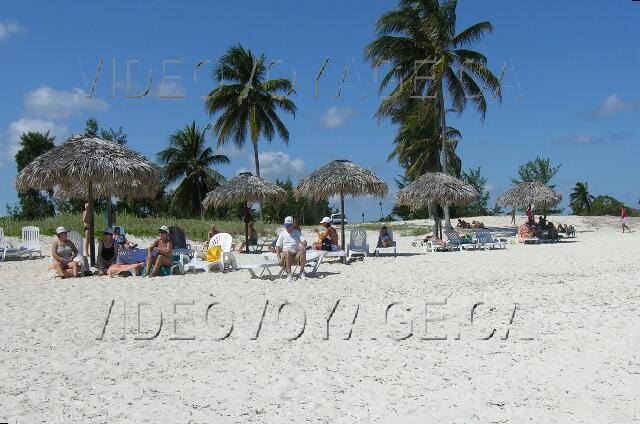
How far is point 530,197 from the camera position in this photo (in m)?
22.5

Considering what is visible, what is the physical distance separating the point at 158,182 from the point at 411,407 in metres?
9.53

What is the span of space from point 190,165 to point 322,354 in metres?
30.3

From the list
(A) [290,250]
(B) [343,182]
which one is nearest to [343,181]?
(B) [343,182]

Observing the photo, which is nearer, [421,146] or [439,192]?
[439,192]

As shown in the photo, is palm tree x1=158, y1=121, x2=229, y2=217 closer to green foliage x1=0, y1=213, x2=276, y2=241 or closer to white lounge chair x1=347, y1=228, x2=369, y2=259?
green foliage x1=0, y1=213, x2=276, y2=241

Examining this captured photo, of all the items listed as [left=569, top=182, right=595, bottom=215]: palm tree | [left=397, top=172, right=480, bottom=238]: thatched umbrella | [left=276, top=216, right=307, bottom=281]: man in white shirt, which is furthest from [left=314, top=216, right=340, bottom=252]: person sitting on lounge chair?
[left=569, top=182, right=595, bottom=215]: palm tree

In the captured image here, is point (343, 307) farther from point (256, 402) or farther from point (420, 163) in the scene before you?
point (420, 163)

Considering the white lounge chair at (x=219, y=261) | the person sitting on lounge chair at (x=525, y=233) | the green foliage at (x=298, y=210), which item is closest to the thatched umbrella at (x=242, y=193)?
the white lounge chair at (x=219, y=261)

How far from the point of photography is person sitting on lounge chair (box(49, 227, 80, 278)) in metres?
10.4

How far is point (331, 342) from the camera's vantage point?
5719 mm

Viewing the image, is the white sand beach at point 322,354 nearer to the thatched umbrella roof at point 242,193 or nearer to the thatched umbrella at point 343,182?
the thatched umbrella at point 343,182

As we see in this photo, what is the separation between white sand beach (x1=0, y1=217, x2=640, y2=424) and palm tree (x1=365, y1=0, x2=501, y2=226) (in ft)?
52.4

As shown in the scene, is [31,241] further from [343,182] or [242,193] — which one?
[343,182]

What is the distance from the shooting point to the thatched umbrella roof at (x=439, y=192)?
1767 centimetres
